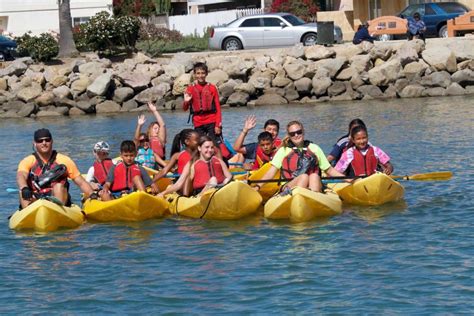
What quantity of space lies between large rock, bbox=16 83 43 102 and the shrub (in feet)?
57.5

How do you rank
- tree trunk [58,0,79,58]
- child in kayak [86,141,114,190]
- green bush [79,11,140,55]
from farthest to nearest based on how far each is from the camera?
1. tree trunk [58,0,79,58]
2. green bush [79,11,140,55]
3. child in kayak [86,141,114,190]

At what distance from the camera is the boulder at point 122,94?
35500 millimetres

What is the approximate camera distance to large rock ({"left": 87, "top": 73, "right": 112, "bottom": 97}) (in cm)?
3547

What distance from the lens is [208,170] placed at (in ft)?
49.7

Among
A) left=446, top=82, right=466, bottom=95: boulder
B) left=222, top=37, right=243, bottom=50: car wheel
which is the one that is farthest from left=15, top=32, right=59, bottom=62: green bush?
left=446, top=82, right=466, bottom=95: boulder

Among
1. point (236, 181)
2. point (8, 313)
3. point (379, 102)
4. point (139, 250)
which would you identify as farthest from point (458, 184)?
point (379, 102)

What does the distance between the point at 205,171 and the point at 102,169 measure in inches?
57.4

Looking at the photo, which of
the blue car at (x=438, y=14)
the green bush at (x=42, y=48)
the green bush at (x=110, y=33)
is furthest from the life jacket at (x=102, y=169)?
the blue car at (x=438, y=14)

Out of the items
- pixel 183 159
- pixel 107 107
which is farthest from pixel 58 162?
pixel 107 107

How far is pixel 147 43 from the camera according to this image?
43.4 metres

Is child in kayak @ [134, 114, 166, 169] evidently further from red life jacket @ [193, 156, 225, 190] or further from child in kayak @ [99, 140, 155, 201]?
red life jacket @ [193, 156, 225, 190]

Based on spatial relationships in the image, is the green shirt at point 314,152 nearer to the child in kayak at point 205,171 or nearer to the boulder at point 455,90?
the child in kayak at point 205,171

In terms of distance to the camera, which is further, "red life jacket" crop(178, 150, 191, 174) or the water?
"red life jacket" crop(178, 150, 191, 174)

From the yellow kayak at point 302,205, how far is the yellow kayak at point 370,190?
488 mm
